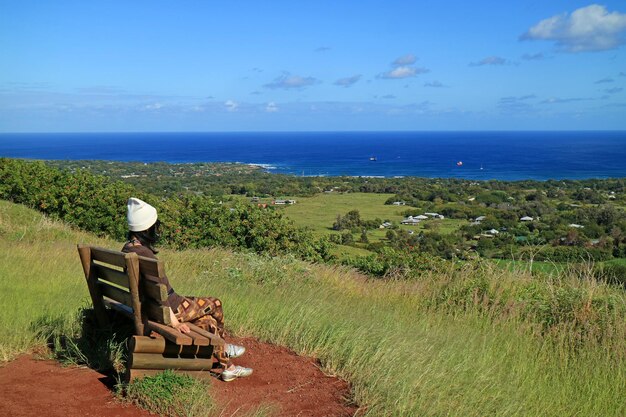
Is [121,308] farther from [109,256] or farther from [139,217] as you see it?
[139,217]

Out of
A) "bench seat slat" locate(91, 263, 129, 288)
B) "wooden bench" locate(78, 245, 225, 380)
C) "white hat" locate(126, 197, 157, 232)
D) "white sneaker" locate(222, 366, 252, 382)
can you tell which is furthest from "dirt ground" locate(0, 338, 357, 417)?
"white hat" locate(126, 197, 157, 232)

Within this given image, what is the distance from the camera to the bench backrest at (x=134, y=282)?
4.62 m

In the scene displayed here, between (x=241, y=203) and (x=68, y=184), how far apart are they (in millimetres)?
5002

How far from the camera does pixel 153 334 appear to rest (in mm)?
4930

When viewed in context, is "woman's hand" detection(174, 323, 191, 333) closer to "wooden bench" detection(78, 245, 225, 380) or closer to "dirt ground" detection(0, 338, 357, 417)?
"wooden bench" detection(78, 245, 225, 380)

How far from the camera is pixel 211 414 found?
4539mm

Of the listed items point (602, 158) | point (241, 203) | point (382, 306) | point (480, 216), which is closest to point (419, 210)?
point (480, 216)

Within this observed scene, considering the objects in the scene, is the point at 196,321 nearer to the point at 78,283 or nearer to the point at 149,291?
the point at 149,291

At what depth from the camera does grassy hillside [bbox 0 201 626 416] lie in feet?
17.1

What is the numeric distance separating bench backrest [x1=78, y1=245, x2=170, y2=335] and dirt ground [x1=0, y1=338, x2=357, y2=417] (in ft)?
2.01

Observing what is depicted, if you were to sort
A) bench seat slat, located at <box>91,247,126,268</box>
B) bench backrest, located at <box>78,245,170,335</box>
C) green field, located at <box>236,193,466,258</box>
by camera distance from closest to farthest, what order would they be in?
bench backrest, located at <box>78,245,170,335</box>
bench seat slat, located at <box>91,247,126,268</box>
green field, located at <box>236,193,466,258</box>

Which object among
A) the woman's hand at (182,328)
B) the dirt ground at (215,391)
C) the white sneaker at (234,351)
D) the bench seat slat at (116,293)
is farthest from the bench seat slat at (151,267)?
the white sneaker at (234,351)

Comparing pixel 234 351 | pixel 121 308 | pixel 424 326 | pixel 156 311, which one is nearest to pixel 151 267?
pixel 156 311

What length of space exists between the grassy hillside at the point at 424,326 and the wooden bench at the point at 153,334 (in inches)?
48.3
